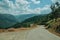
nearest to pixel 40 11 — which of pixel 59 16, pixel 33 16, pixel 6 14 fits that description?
pixel 33 16

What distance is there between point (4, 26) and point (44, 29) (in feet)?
7.54

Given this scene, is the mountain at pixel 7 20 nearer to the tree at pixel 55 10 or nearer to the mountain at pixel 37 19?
the mountain at pixel 37 19

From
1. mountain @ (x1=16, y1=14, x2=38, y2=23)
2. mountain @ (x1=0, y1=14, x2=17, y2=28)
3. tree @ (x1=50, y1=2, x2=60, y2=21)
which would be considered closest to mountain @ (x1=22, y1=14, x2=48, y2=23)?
mountain @ (x1=16, y1=14, x2=38, y2=23)

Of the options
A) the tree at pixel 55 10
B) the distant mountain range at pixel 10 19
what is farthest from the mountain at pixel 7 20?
the tree at pixel 55 10

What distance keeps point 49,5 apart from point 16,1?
1728mm

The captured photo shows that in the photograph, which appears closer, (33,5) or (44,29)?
(33,5)

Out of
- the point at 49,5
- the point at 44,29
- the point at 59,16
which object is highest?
the point at 49,5

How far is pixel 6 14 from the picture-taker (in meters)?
9.16

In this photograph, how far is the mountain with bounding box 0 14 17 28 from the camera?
9039mm

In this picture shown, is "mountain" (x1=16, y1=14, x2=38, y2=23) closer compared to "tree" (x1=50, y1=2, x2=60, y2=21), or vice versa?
"mountain" (x1=16, y1=14, x2=38, y2=23)

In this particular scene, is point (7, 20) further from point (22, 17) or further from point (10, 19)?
point (22, 17)

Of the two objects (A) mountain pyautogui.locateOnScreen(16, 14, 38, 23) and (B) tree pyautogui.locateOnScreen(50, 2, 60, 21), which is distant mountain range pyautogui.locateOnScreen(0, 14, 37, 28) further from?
(B) tree pyautogui.locateOnScreen(50, 2, 60, 21)

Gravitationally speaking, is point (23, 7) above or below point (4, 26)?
above

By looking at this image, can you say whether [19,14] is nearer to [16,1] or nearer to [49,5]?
[16,1]
